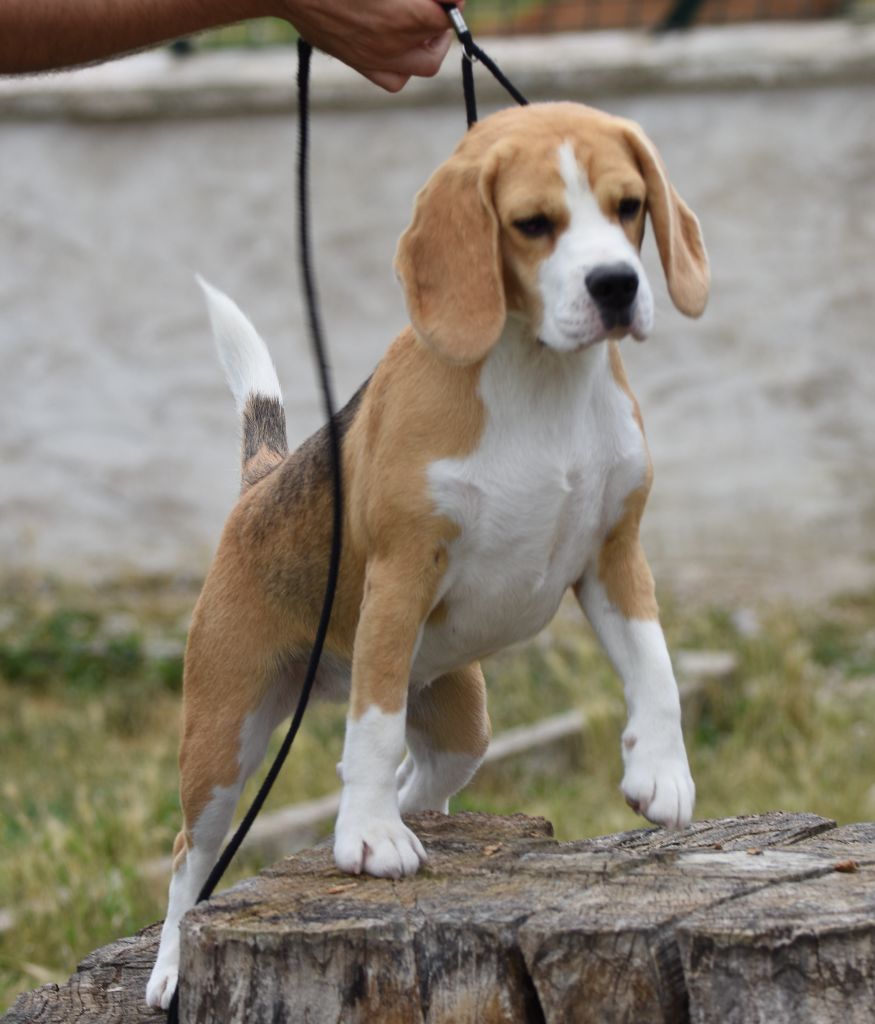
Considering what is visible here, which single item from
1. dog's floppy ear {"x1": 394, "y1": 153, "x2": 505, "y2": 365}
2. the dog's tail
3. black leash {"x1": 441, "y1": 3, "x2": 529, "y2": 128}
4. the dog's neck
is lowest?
the dog's tail

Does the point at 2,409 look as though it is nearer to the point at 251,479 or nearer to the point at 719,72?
the point at 719,72

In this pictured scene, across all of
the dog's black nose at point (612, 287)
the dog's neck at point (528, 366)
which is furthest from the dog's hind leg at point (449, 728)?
the dog's black nose at point (612, 287)

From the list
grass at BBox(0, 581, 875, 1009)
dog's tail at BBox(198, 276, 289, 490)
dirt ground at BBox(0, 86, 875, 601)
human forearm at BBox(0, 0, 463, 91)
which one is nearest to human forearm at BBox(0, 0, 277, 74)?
human forearm at BBox(0, 0, 463, 91)

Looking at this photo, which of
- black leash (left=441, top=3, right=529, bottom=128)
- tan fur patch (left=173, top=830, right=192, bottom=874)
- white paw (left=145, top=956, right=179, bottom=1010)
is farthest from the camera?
tan fur patch (left=173, top=830, right=192, bottom=874)

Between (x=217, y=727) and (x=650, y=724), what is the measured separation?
838 millimetres

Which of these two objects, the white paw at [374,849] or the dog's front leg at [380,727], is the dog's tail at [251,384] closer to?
the dog's front leg at [380,727]

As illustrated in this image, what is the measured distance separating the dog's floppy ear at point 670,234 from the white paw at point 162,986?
5.09 feet

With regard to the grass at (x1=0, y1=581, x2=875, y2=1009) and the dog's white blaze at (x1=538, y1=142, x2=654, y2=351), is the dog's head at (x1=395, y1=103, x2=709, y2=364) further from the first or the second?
the grass at (x1=0, y1=581, x2=875, y2=1009)

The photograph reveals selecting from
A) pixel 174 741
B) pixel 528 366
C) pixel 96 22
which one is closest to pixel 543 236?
pixel 528 366

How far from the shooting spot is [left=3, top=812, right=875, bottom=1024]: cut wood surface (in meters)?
2.38

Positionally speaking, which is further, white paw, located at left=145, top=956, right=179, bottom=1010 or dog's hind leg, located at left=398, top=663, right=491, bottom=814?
dog's hind leg, located at left=398, top=663, right=491, bottom=814

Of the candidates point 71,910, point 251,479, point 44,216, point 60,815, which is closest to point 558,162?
point 251,479

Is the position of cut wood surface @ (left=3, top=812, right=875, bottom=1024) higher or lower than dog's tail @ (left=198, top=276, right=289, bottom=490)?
lower

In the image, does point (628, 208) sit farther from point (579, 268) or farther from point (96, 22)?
point (96, 22)
